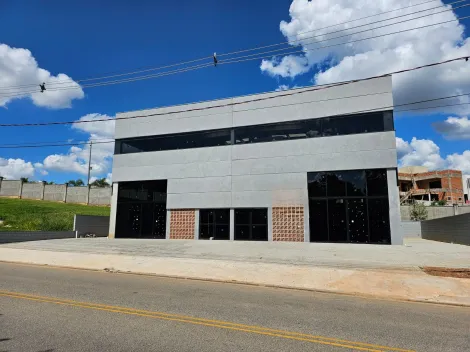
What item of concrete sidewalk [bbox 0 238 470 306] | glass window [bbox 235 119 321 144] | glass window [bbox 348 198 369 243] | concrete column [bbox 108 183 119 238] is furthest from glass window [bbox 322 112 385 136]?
concrete column [bbox 108 183 119 238]

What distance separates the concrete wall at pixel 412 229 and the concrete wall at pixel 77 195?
4274cm

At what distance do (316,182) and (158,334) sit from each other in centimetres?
1909

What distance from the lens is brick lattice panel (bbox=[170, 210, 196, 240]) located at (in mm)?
25812

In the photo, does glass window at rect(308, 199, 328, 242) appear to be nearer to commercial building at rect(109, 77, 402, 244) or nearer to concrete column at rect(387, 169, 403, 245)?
commercial building at rect(109, 77, 402, 244)

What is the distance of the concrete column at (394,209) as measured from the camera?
20828mm

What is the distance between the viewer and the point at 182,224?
2608cm

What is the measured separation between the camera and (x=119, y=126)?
29.0 m

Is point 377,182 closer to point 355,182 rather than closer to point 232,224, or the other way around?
point 355,182

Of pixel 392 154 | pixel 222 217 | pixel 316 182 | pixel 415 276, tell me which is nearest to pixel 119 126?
pixel 222 217

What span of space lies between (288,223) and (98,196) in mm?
36606

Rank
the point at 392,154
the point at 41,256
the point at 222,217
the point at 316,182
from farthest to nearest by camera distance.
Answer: the point at 222,217
the point at 316,182
the point at 392,154
the point at 41,256

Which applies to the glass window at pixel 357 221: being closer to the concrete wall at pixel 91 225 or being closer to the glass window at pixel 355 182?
the glass window at pixel 355 182

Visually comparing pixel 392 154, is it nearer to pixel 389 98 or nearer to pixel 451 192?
pixel 389 98

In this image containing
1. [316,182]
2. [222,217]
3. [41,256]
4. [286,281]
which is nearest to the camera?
[286,281]
